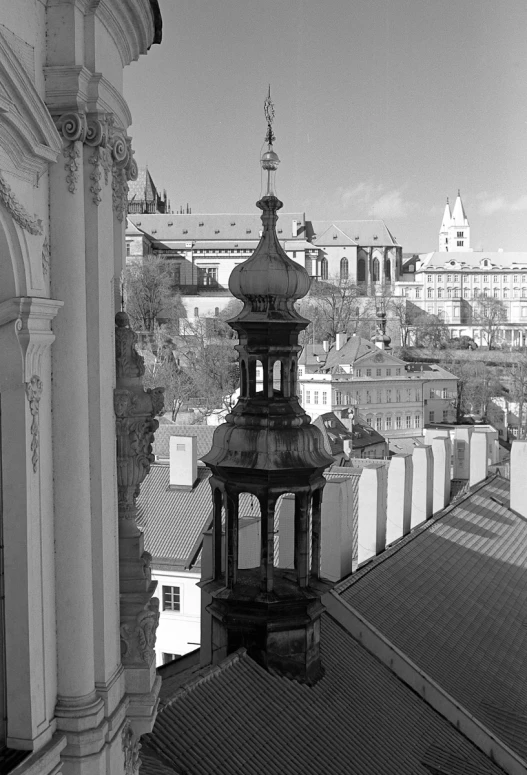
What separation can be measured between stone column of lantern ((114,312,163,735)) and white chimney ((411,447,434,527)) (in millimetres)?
11618

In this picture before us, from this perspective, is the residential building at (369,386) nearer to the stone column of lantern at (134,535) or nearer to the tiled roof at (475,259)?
the stone column of lantern at (134,535)

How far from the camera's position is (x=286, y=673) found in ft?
25.6

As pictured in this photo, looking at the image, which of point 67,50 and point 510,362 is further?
point 510,362

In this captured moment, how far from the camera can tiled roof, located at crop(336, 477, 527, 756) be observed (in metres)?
9.69

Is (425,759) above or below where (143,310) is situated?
below

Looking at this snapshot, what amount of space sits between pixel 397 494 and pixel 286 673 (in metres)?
6.72

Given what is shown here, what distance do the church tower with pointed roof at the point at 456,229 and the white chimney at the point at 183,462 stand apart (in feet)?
360

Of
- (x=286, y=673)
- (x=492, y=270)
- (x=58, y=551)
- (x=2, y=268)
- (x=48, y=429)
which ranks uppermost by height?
(x=492, y=270)

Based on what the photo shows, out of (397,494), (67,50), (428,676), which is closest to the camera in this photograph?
(67,50)

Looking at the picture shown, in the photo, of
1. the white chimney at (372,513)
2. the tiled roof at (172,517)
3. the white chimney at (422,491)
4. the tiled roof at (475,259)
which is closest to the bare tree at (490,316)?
the tiled roof at (475,259)

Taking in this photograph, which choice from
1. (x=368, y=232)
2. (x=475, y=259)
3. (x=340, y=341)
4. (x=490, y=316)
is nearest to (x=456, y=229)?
(x=475, y=259)

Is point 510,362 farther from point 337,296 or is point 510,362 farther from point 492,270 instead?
point 492,270

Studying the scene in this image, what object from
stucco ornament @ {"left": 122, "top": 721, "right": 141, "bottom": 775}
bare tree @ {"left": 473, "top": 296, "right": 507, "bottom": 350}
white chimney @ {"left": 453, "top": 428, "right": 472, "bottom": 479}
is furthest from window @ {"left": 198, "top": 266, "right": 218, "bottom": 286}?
stucco ornament @ {"left": 122, "top": 721, "right": 141, "bottom": 775}

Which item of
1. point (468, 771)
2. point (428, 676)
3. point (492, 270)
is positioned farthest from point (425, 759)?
point (492, 270)
